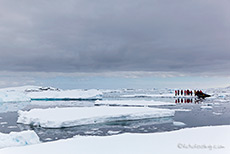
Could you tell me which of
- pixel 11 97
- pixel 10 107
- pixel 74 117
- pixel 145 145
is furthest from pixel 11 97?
pixel 145 145

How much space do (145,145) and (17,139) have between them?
171 inches

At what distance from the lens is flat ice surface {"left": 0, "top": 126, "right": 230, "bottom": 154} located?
17.8 ft

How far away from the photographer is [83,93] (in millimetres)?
41062

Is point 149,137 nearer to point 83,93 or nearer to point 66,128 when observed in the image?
point 66,128

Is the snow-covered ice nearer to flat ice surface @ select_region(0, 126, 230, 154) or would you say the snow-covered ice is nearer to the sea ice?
the sea ice

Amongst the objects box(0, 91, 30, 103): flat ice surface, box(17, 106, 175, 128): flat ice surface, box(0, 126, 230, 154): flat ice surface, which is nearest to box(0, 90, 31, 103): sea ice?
box(0, 91, 30, 103): flat ice surface

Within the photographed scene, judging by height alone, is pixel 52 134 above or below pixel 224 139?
below

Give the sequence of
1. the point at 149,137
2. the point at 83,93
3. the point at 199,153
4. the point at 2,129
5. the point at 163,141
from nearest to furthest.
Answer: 1. the point at 199,153
2. the point at 163,141
3. the point at 149,137
4. the point at 2,129
5. the point at 83,93

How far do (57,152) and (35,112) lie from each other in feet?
33.3

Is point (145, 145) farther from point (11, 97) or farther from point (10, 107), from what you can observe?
point (11, 97)

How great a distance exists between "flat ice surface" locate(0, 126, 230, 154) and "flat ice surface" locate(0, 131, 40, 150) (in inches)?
72.9

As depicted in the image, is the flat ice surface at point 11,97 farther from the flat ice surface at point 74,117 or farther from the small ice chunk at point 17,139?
the small ice chunk at point 17,139

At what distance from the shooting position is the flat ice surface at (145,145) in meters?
5.43

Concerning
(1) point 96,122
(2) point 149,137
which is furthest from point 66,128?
(2) point 149,137
